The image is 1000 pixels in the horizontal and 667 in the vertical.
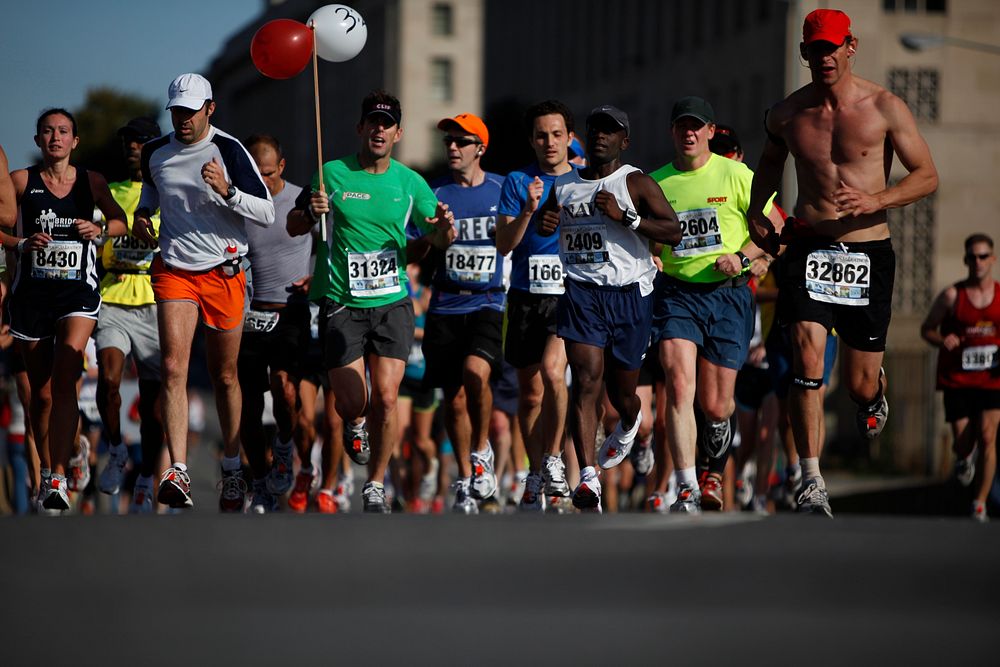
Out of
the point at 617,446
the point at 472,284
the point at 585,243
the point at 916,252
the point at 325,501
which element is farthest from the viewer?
the point at 916,252

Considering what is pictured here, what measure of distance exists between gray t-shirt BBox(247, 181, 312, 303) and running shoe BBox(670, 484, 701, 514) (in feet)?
10.5

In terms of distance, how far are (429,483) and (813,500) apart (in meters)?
7.43

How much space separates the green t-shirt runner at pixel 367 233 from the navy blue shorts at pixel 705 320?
156 cm

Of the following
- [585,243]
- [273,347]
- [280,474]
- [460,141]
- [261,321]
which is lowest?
[280,474]

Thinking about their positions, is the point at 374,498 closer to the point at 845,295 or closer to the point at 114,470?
the point at 114,470

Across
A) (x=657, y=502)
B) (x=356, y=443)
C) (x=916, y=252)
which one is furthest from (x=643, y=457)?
(x=916, y=252)

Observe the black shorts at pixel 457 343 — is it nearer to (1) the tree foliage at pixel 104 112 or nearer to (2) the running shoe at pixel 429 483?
(2) the running shoe at pixel 429 483

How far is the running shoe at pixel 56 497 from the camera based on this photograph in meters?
9.65

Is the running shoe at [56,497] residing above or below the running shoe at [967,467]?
above

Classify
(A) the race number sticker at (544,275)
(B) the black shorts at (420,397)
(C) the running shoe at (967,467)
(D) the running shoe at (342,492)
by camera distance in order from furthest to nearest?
(B) the black shorts at (420,397), (C) the running shoe at (967,467), (D) the running shoe at (342,492), (A) the race number sticker at (544,275)

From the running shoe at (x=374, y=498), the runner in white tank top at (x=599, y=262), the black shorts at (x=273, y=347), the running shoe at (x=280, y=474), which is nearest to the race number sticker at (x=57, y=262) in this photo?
the black shorts at (x=273, y=347)

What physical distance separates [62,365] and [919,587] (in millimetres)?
5893

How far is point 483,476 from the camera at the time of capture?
36.0 ft

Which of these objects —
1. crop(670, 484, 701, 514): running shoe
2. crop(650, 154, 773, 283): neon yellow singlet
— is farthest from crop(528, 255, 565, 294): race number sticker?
crop(670, 484, 701, 514): running shoe
